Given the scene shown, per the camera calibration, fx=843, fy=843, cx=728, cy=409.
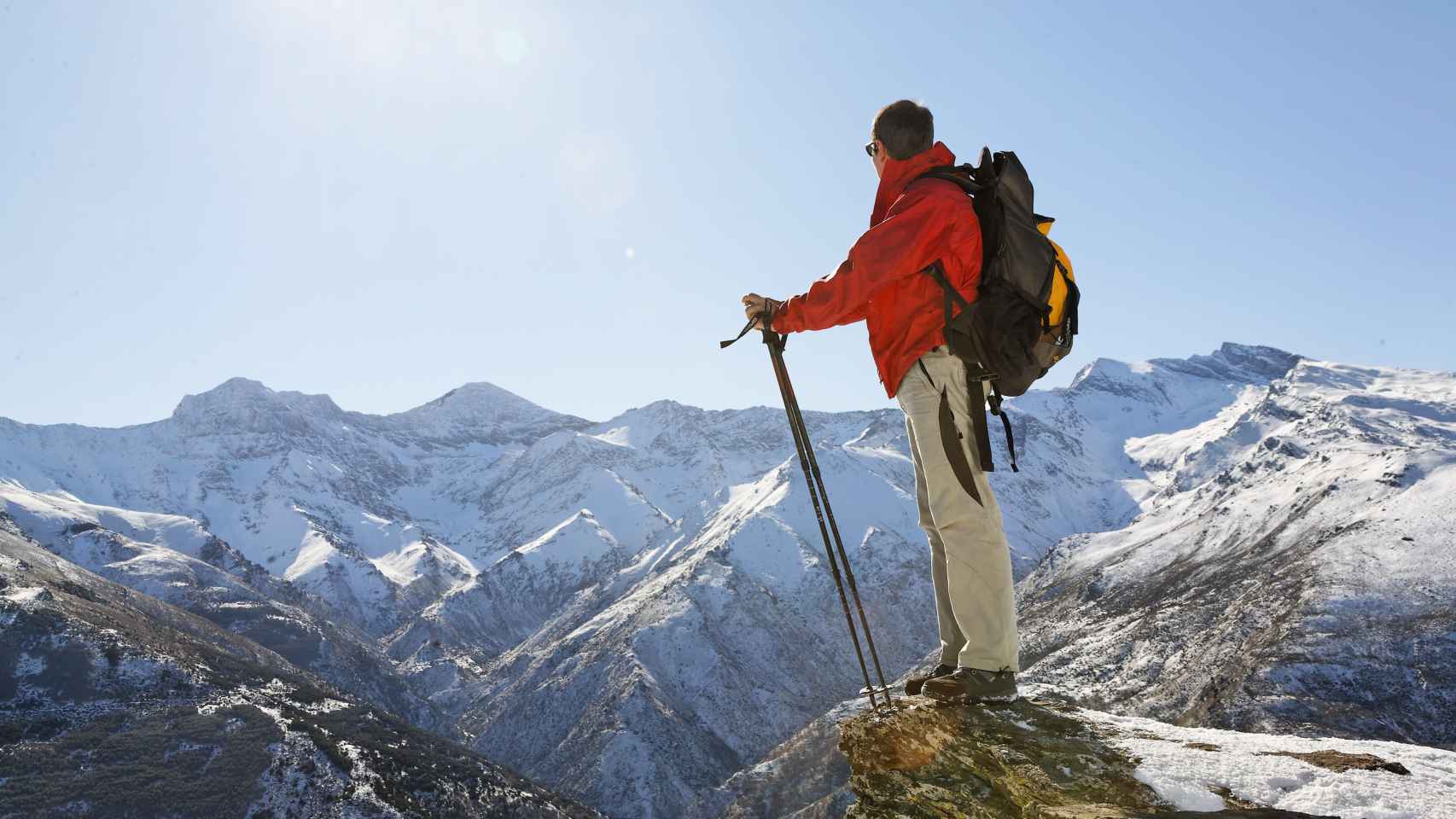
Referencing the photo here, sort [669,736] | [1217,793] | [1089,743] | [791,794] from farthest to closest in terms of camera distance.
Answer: [669,736] → [791,794] → [1089,743] → [1217,793]

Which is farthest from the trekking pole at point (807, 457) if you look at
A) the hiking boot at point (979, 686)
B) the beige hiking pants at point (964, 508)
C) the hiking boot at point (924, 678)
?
the beige hiking pants at point (964, 508)

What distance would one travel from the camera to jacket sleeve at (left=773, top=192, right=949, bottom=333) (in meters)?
6.61

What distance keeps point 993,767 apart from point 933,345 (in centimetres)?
331

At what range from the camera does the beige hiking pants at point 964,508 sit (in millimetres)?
6879

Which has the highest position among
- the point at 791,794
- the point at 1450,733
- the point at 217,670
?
the point at 217,670

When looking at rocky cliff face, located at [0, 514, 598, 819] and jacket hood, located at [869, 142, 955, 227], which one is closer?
jacket hood, located at [869, 142, 955, 227]

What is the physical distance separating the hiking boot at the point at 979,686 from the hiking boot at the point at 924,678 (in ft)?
1.14

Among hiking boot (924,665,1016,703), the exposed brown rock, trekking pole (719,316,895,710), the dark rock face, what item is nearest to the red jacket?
trekking pole (719,316,895,710)

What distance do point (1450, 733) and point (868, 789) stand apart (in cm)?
11920

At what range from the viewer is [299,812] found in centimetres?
11156

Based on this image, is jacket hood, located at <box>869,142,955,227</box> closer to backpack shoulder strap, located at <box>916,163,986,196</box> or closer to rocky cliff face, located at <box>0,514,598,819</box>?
backpack shoulder strap, located at <box>916,163,986,196</box>

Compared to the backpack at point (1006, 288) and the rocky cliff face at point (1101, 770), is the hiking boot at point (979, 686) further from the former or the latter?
the backpack at point (1006, 288)

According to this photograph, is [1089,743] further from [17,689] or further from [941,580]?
[17,689]

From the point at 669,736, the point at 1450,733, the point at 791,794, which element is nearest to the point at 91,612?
the point at 669,736
